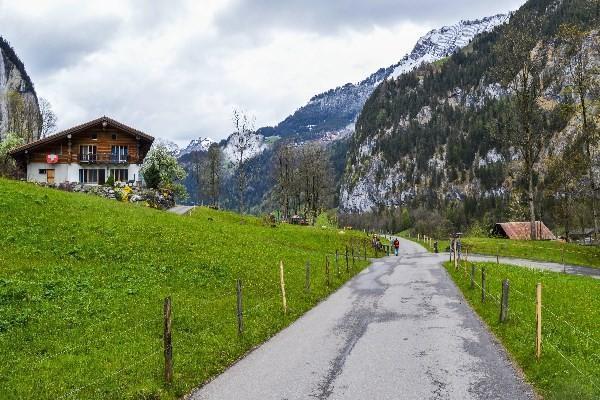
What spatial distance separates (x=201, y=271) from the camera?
27188 millimetres

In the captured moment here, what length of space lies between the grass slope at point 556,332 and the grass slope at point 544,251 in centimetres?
2218

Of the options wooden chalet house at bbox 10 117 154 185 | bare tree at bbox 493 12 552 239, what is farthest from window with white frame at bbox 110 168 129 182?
bare tree at bbox 493 12 552 239

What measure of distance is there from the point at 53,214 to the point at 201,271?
13779 millimetres

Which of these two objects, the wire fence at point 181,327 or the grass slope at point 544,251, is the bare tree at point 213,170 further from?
the wire fence at point 181,327

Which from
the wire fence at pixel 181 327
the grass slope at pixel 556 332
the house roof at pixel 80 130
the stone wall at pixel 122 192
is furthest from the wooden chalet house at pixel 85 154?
the grass slope at pixel 556 332

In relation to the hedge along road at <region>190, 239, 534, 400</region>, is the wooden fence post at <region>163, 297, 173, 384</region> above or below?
above

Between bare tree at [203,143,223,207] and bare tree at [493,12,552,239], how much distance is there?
70.2 m

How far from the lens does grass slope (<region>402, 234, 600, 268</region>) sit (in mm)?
50969

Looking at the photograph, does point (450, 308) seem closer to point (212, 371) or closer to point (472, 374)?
point (472, 374)

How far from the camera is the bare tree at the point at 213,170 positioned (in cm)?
11725

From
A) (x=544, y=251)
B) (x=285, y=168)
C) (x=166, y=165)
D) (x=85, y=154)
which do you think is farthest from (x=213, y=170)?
(x=544, y=251)

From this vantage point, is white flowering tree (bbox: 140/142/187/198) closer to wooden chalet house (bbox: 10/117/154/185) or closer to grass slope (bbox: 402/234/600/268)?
wooden chalet house (bbox: 10/117/154/185)

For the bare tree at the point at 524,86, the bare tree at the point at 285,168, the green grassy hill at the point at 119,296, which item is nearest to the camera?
the green grassy hill at the point at 119,296

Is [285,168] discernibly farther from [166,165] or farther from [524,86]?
[524,86]
